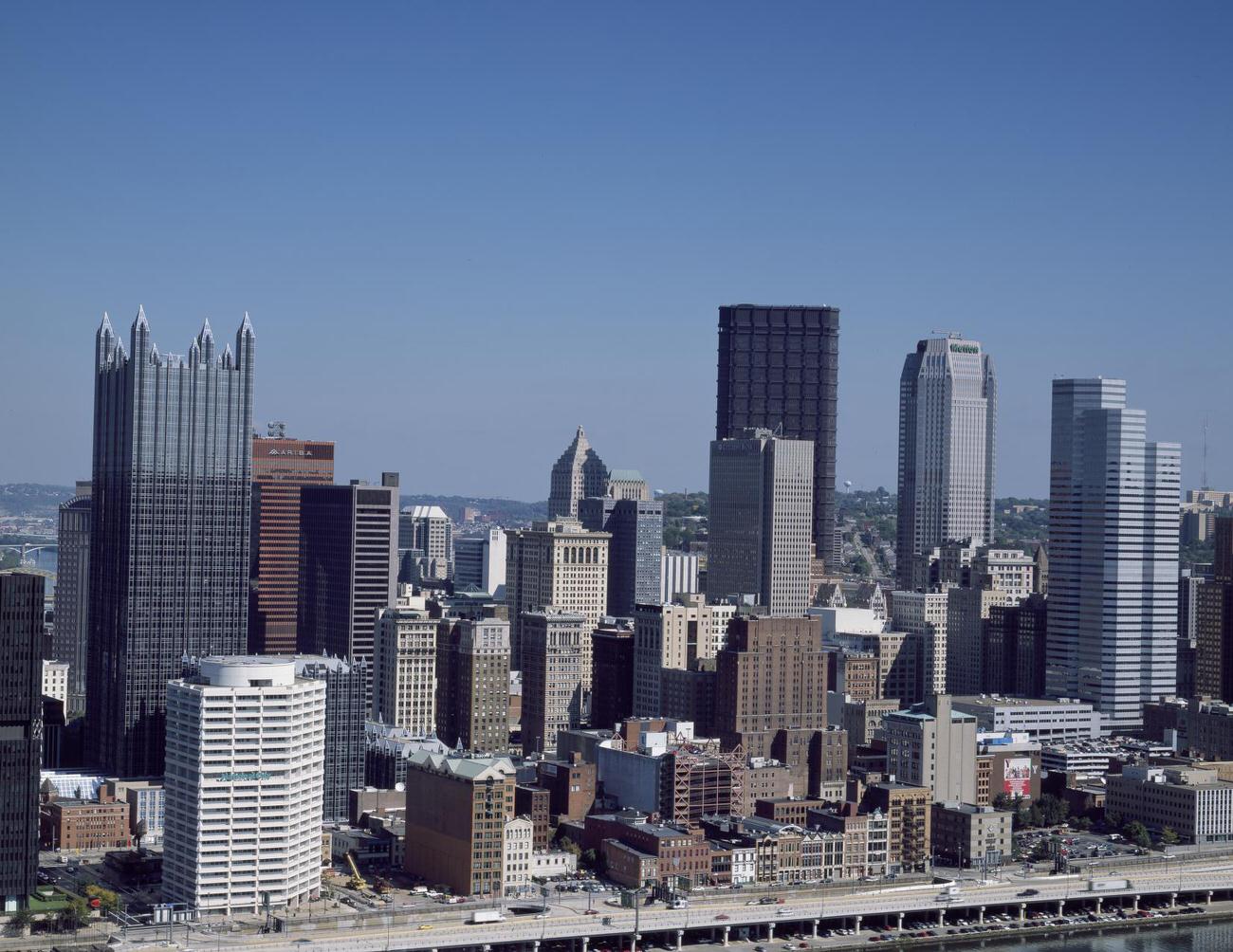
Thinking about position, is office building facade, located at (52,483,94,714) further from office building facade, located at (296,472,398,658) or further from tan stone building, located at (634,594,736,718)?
tan stone building, located at (634,594,736,718)

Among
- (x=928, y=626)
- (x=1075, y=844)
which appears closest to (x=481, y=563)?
(x=928, y=626)

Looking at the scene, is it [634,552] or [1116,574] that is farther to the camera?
[634,552]

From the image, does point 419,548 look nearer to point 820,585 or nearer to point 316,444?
point 820,585

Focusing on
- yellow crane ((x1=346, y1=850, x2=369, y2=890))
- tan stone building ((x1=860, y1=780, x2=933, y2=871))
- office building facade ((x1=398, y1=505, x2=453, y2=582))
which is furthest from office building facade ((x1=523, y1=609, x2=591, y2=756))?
office building facade ((x1=398, y1=505, x2=453, y2=582))

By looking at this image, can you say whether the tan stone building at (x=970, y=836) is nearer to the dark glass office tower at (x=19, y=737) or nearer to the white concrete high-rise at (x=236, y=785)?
the white concrete high-rise at (x=236, y=785)

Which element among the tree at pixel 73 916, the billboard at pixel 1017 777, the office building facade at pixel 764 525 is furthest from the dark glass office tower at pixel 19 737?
the office building facade at pixel 764 525

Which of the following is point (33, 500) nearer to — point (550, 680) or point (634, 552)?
point (634, 552)
